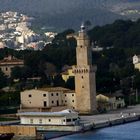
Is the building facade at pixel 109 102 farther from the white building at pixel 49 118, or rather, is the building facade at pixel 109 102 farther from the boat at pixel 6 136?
the boat at pixel 6 136

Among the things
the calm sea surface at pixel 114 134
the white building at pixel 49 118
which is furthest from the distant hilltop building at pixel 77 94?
the calm sea surface at pixel 114 134

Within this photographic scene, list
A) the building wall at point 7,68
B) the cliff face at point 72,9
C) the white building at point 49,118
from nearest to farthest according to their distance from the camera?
the white building at point 49,118 < the building wall at point 7,68 < the cliff face at point 72,9

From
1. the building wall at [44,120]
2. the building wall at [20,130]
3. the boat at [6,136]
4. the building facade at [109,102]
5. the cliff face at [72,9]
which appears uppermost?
the cliff face at [72,9]

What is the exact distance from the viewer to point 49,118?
5003 centimetres

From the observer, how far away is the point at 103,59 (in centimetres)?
7306

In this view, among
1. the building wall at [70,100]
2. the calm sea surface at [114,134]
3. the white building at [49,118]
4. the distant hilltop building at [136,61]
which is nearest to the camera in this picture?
the calm sea surface at [114,134]

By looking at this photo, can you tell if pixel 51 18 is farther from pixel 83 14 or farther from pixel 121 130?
pixel 121 130

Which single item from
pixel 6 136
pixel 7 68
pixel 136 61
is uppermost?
pixel 136 61

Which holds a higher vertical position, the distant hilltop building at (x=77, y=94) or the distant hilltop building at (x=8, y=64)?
the distant hilltop building at (x=8, y=64)

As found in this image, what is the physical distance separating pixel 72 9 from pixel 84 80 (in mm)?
74001

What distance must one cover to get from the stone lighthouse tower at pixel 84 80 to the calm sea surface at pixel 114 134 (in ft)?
18.3

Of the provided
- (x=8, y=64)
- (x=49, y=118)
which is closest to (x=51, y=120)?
(x=49, y=118)

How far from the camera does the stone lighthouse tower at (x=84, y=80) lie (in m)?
54.9

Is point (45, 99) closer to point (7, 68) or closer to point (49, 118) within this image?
point (49, 118)
